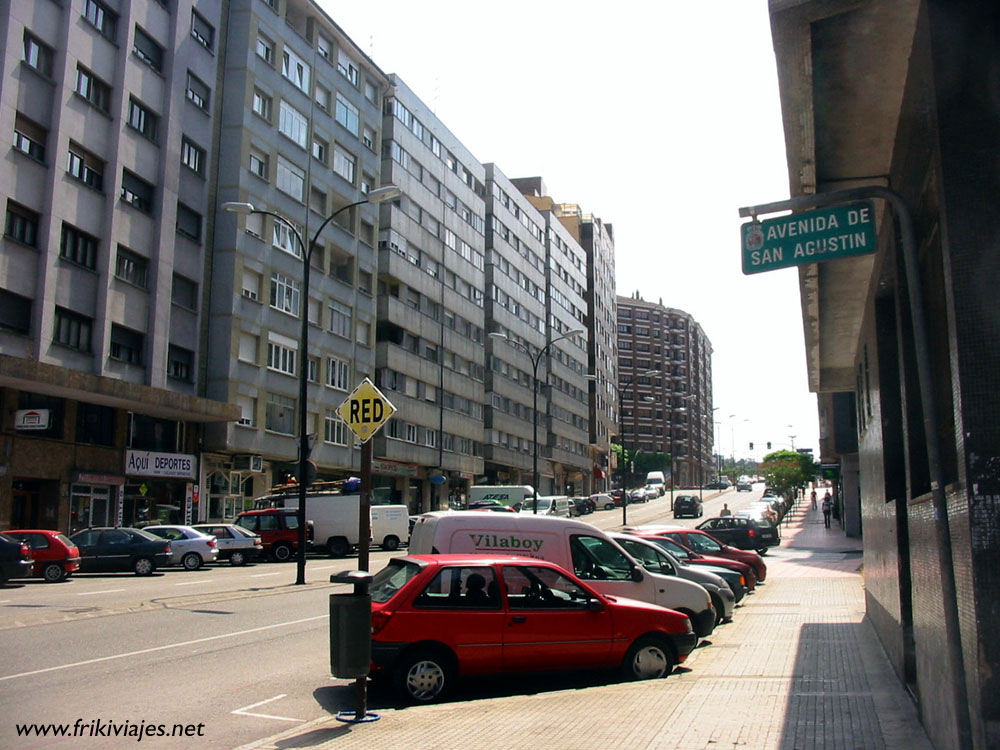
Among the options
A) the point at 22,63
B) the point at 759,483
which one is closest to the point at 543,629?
the point at 22,63

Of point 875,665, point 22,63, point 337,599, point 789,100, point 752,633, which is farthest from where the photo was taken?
point 22,63

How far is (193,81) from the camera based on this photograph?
38781 millimetres

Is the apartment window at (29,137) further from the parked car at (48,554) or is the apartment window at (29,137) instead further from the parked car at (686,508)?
the parked car at (686,508)

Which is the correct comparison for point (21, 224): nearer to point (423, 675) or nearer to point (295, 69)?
point (295, 69)

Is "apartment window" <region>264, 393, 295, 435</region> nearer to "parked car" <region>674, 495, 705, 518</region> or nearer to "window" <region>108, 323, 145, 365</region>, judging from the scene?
"window" <region>108, 323, 145, 365</region>

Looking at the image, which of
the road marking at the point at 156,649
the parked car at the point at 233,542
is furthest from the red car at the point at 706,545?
the parked car at the point at 233,542

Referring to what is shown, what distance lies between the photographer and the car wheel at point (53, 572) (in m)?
23.4

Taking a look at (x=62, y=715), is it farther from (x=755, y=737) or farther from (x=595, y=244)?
(x=595, y=244)

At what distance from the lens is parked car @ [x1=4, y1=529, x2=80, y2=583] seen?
23359 mm

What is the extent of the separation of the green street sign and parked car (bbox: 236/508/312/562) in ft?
95.3

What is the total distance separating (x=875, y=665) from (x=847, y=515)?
3743cm

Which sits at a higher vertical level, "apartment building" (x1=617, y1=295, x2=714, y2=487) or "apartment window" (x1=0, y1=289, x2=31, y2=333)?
"apartment building" (x1=617, y1=295, x2=714, y2=487)

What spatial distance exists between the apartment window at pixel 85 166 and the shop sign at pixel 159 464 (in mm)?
9672

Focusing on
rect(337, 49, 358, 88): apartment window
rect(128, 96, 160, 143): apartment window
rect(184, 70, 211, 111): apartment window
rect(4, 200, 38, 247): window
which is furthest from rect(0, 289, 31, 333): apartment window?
rect(337, 49, 358, 88): apartment window
